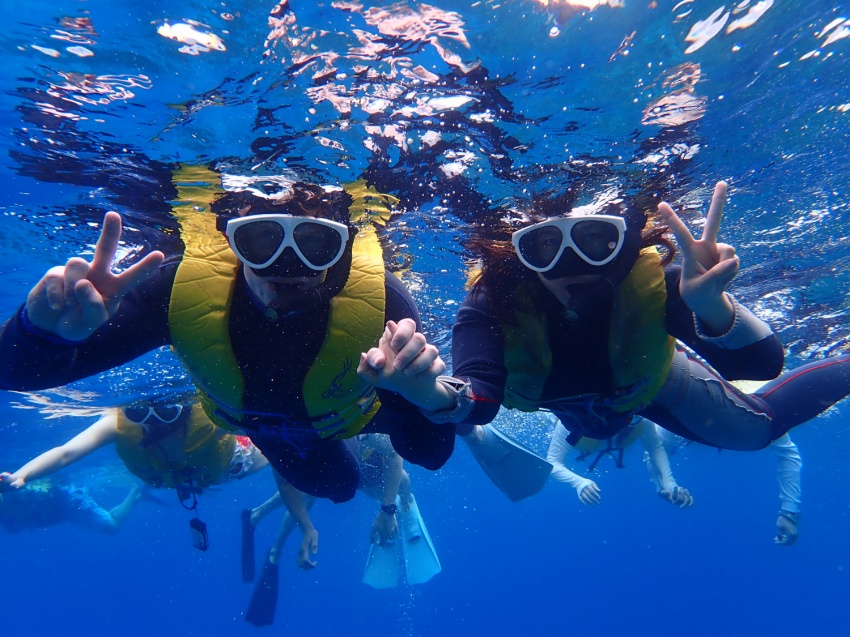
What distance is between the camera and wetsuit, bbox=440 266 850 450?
389 cm

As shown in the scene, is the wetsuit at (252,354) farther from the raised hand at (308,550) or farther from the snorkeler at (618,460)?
the snorkeler at (618,460)

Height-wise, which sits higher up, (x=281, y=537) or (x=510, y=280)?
(x=510, y=280)

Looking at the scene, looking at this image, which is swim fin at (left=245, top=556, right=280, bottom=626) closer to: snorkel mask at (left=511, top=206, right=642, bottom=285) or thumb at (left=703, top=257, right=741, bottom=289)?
snorkel mask at (left=511, top=206, right=642, bottom=285)

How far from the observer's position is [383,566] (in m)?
11.8

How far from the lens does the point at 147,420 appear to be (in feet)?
34.4

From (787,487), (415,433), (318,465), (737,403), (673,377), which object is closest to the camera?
(415,433)

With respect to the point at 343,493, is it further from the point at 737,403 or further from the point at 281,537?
the point at 281,537

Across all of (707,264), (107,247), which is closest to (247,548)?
(107,247)

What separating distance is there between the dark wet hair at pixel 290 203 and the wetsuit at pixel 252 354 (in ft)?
6.73

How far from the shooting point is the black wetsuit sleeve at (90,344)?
3.27 m

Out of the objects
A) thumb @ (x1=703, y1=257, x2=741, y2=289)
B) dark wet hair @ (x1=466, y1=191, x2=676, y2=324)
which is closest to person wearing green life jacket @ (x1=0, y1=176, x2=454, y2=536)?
dark wet hair @ (x1=466, y1=191, x2=676, y2=324)

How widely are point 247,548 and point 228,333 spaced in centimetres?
1108

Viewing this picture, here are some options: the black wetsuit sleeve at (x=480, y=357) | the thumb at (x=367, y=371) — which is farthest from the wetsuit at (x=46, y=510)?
the thumb at (x=367, y=371)

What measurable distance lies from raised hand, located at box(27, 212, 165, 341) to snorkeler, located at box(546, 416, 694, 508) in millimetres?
8419
